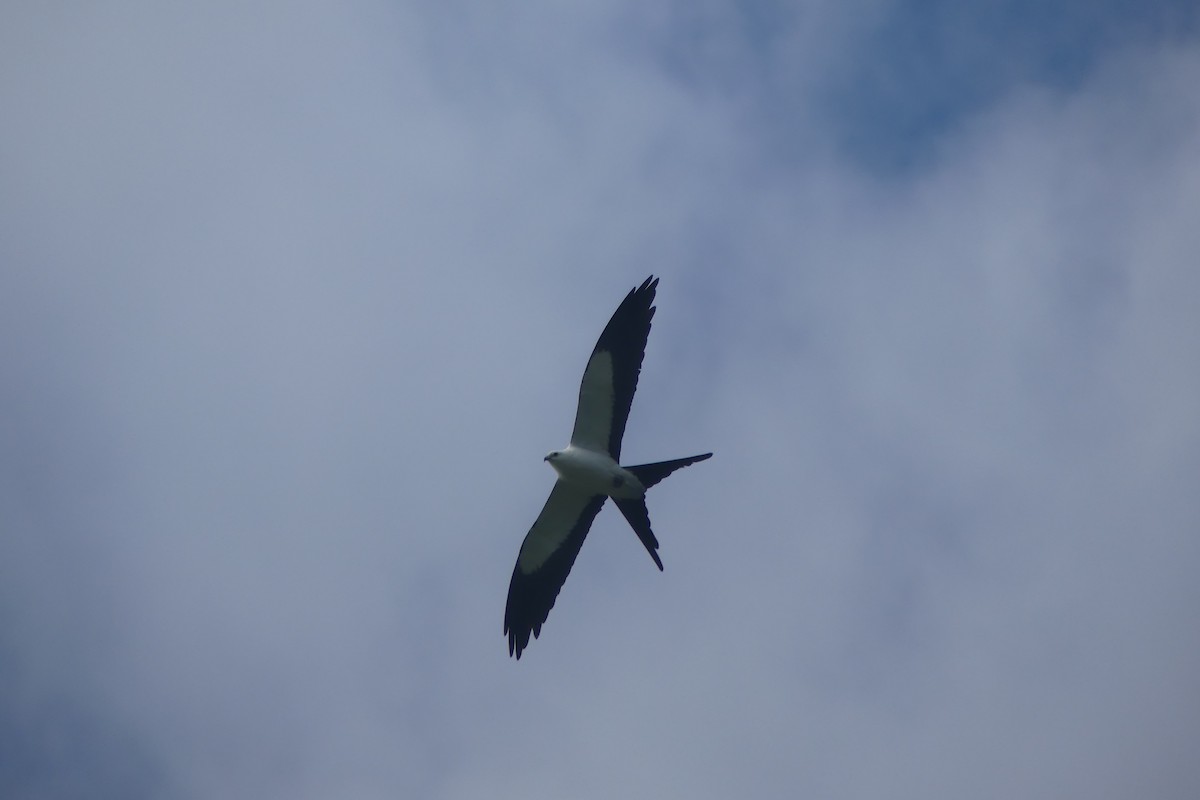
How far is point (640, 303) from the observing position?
50.8ft

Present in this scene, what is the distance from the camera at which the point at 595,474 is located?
1520cm

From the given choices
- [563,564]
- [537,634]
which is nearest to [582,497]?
[563,564]

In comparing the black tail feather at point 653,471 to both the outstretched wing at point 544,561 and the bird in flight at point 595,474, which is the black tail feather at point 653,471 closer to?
the bird in flight at point 595,474

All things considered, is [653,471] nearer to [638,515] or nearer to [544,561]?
[638,515]

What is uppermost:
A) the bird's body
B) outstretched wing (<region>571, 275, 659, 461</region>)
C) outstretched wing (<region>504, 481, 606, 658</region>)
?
outstretched wing (<region>571, 275, 659, 461</region>)

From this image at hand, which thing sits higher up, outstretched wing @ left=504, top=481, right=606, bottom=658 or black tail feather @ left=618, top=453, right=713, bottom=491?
black tail feather @ left=618, top=453, right=713, bottom=491

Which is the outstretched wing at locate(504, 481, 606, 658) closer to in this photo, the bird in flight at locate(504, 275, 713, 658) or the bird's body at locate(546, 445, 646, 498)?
the bird in flight at locate(504, 275, 713, 658)

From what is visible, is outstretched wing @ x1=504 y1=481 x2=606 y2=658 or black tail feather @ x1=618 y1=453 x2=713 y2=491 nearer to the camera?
black tail feather @ x1=618 y1=453 x2=713 y2=491

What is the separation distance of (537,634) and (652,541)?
9.41 ft

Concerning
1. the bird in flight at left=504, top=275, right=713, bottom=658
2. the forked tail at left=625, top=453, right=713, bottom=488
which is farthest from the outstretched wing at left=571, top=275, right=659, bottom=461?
the forked tail at left=625, top=453, right=713, bottom=488

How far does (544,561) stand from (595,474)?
81.6 inches

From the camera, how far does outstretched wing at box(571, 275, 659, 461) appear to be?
15.3 m

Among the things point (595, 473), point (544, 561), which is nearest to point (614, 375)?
point (595, 473)

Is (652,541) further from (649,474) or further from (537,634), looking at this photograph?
(537,634)
